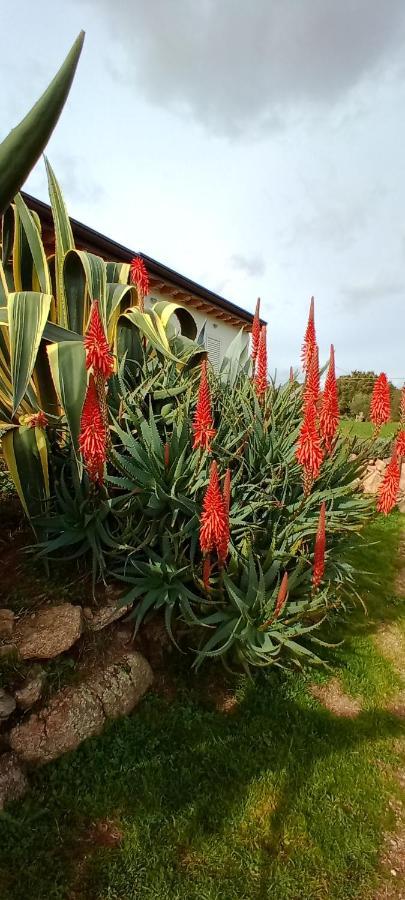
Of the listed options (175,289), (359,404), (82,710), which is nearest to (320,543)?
(82,710)

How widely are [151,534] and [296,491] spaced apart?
3.40 ft

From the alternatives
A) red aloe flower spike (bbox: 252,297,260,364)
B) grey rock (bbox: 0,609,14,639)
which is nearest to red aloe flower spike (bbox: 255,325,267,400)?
red aloe flower spike (bbox: 252,297,260,364)

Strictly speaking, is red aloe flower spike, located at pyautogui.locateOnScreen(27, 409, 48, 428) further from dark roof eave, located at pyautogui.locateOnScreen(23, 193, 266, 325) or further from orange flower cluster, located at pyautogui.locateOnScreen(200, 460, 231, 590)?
dark roof eave, located at pyautogui.locateOnScreen(23, 193, 266, 325)

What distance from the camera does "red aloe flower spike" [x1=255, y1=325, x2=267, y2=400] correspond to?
9.91 ft

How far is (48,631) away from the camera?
2377 millimetres

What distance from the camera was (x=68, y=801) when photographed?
201cm

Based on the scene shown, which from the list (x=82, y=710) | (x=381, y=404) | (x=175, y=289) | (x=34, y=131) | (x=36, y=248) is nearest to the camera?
(x=34, y=131)

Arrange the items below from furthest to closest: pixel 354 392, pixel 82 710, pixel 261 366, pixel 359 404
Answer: pixel 354 392
pixel 359 404
pixel 261 366
pixel 82 710

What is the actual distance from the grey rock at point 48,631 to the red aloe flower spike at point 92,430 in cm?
91

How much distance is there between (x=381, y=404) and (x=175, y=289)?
30.2ft

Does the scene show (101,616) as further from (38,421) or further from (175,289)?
(175,289)

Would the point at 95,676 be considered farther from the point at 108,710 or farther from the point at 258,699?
the point at 258,699

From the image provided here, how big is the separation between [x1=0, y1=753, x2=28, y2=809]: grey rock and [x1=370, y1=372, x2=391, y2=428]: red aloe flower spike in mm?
2560

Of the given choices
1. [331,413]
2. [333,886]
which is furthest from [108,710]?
[331,413]
